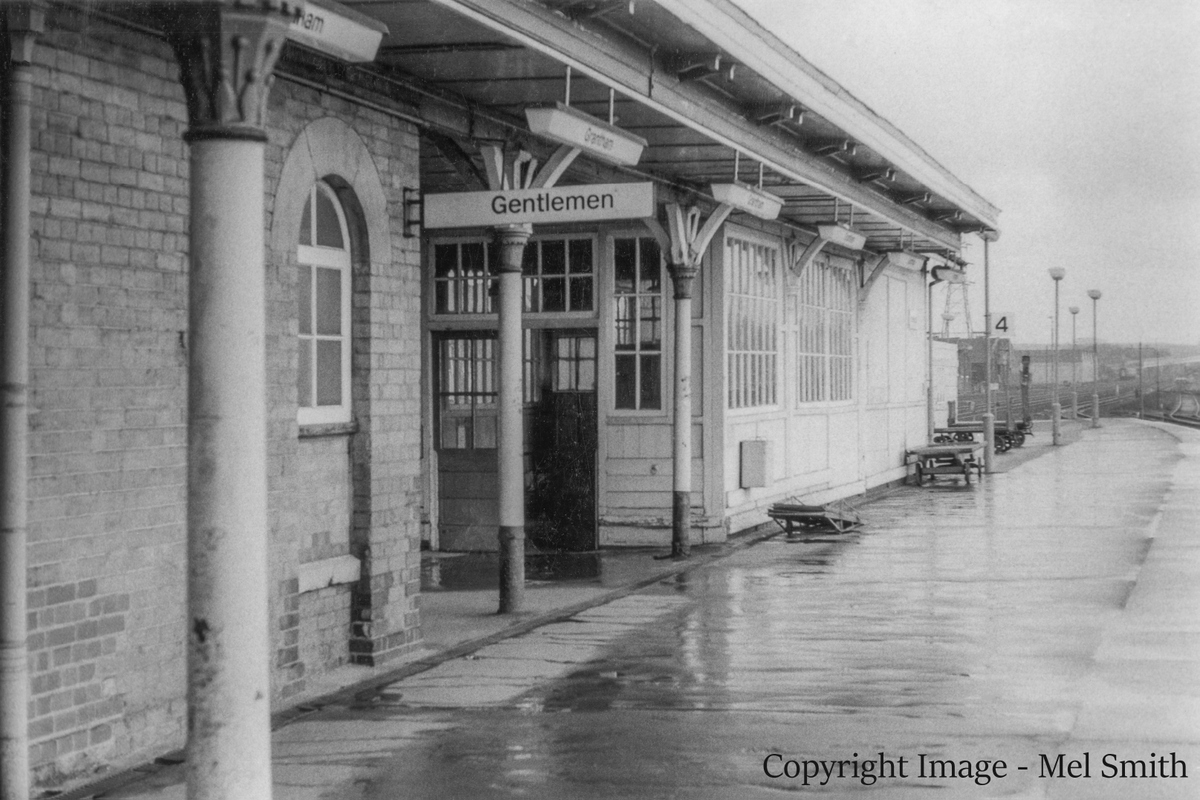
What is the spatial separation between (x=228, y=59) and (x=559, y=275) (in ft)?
39.2

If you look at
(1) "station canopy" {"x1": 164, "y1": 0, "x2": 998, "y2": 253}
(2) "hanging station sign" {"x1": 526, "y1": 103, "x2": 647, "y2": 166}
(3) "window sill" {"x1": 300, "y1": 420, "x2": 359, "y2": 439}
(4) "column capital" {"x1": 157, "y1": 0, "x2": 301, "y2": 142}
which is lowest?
(3) "window sill" {"x1": 300, "y1": 420, "x2": 359, "y2": 439}

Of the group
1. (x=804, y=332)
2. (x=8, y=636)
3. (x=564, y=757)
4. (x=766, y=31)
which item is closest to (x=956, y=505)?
(x=804, y=332)

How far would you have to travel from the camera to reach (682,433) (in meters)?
15.5

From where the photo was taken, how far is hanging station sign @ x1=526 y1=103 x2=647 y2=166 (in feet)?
29.2

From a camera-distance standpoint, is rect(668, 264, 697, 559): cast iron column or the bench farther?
the bench

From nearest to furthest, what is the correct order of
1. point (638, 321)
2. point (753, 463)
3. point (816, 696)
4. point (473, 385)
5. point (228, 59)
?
point (228, 59)
point (816, 696)
point (473, 385)
point (638, 321)
point (753, 463)

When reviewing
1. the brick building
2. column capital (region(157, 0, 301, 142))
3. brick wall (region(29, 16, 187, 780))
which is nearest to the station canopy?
the brick building

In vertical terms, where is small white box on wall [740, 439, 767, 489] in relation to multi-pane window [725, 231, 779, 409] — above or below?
below

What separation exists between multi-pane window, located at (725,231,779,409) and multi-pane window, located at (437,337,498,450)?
2.76 meters

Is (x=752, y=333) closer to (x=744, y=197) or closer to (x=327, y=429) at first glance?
(x=744, y=197)

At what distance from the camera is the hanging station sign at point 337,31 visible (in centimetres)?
677

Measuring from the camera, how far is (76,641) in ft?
22.3

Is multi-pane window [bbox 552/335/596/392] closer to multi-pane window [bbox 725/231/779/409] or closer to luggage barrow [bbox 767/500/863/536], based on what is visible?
multi-pane window [bbox 725/231/779/409]

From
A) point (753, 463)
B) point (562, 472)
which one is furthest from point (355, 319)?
point (753, 463)
